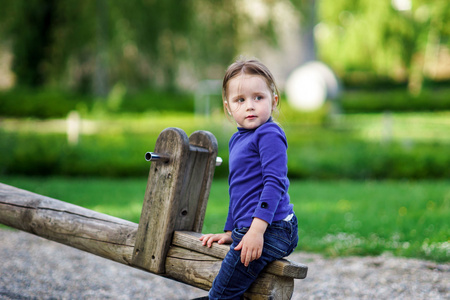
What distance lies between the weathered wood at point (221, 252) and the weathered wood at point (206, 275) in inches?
0.9

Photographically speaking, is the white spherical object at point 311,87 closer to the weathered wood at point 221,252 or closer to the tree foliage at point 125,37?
the tree foliage at point 125,37

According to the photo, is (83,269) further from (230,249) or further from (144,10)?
(144,10)

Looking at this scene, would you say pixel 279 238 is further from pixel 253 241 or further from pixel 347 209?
pixel 347 209

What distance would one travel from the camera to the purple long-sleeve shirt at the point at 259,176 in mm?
2039

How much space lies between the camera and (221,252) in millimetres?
2219

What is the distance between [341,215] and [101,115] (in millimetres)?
9316

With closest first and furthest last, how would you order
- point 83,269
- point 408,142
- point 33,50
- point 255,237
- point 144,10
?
point 255,237
point 83,269
point 408,142
point 144,10
point 33,50

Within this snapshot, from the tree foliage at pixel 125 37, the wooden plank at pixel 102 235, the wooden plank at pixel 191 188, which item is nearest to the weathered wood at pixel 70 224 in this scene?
the wooden plank at pixel 102 235

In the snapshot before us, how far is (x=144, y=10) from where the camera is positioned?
516 inches

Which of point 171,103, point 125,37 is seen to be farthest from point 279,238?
point 171,103

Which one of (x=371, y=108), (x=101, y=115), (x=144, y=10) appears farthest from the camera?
(x=371, y=108)

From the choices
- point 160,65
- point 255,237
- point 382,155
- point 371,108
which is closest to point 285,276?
point 255,237

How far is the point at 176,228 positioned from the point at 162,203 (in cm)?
14

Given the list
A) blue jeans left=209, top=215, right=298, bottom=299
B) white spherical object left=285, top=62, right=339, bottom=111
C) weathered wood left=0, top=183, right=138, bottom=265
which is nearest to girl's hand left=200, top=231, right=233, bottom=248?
blue jeans left=209, top=215, right=298, bottom=299
